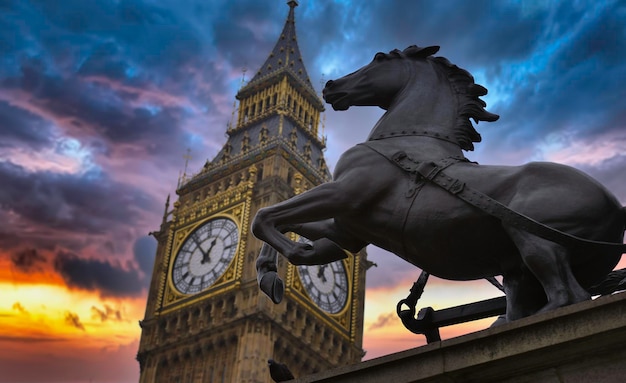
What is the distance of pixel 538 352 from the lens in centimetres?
520

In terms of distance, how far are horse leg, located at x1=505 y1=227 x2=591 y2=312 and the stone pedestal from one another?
Result: 2.50ft

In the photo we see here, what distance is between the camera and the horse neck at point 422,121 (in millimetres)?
7289

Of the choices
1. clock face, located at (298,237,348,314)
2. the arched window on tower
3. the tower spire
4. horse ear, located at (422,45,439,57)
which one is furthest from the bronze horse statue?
the tower spire

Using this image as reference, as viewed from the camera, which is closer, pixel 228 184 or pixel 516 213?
pixel 516 213

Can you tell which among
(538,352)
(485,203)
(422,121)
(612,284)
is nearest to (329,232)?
(422,121)

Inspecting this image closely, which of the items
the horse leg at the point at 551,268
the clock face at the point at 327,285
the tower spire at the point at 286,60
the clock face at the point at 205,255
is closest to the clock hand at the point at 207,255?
the clock face at the point at 205,255

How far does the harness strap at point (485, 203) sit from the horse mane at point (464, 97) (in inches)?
23.4

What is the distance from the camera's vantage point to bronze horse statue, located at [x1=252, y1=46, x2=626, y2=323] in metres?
6.20

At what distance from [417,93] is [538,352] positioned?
10.3ft

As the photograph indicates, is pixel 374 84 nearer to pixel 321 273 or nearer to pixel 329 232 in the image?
pixel 329 232

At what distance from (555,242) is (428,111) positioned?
1938 millimetres

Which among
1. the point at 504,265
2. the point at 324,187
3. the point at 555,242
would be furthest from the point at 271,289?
the point at 555,242

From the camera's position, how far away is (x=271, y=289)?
7.04 metres

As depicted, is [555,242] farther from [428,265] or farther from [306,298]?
[306,298]
